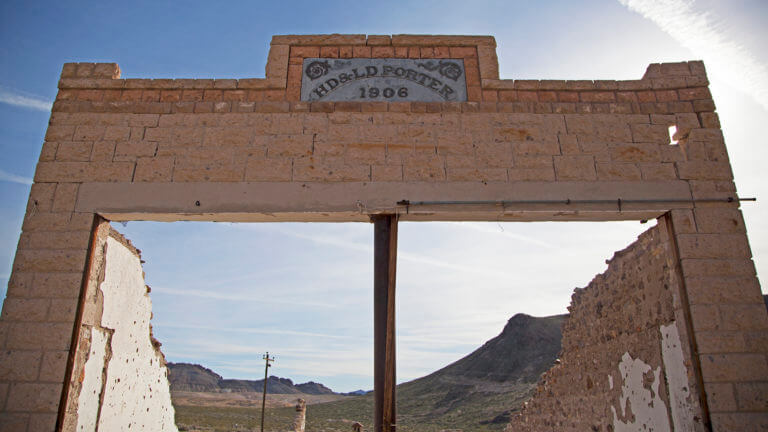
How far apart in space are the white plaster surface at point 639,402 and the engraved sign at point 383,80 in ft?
13.3

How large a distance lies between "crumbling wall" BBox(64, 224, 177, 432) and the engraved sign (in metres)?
2.89

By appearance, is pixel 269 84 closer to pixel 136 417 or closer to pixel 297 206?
pixel 297 206

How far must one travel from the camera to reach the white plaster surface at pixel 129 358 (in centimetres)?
567

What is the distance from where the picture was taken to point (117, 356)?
5941mm

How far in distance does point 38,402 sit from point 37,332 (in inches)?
25.2

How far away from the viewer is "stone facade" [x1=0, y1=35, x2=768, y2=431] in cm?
476

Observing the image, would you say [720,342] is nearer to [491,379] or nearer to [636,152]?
[636,152]

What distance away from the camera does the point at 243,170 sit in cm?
533

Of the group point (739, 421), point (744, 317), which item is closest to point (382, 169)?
point (744, 317)

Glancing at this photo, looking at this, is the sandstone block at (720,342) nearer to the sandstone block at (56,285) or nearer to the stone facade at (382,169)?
the stone facade at (382,169)

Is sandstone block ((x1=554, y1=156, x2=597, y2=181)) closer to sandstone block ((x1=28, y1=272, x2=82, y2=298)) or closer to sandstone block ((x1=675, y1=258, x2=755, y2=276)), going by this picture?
sandstone block ((x1=675, y1=258, x2=755, y2=276))

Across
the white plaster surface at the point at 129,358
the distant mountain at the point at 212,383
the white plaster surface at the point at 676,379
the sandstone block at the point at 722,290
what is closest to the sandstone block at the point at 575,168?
the sandstone block at the point at 722,290

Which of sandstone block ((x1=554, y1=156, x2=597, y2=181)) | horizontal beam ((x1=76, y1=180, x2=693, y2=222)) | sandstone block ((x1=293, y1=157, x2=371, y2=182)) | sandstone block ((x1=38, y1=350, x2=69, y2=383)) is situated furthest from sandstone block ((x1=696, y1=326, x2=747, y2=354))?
sandstone block ((x1=38, y1=350, x2=69, y2=383))

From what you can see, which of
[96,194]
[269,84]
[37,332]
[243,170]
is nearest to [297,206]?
[243,170]
